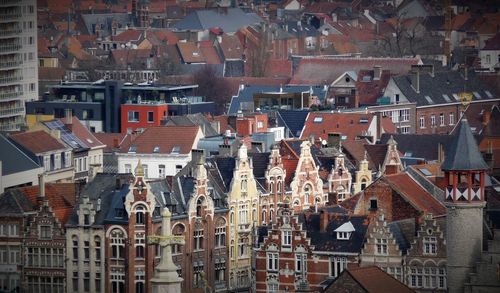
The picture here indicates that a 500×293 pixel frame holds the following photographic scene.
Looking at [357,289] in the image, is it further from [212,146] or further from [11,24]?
[11,24]

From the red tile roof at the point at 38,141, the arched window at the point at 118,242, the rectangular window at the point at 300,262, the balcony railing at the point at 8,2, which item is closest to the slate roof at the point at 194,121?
the red tile roof at the point at 38,141

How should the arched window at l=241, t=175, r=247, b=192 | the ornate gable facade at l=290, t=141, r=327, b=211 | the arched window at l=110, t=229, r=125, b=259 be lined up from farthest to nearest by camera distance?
the ornate gable facade at l=290, t=141, r=327, b=211 → the arched window at l=241, t=175, r=247, b=192 → the arched window at l=110, t=229, r=125, b=259

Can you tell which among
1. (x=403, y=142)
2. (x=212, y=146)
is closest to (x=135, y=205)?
(x=212, y=146)

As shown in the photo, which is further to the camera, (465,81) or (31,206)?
(465,81)

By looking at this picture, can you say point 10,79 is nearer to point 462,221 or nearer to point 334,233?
point 334,233

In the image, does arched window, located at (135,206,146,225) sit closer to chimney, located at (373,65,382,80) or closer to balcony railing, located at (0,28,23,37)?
chimney, located at (373,65,382,80)

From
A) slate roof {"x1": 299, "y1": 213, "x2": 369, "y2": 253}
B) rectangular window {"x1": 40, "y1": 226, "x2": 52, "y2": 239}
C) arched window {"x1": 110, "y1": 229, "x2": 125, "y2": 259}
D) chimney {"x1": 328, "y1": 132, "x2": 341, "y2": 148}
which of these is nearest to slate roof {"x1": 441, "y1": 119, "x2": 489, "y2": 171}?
slate roof {"x1": 299, "y1": 213, "x2": 369, "y2": 253}
